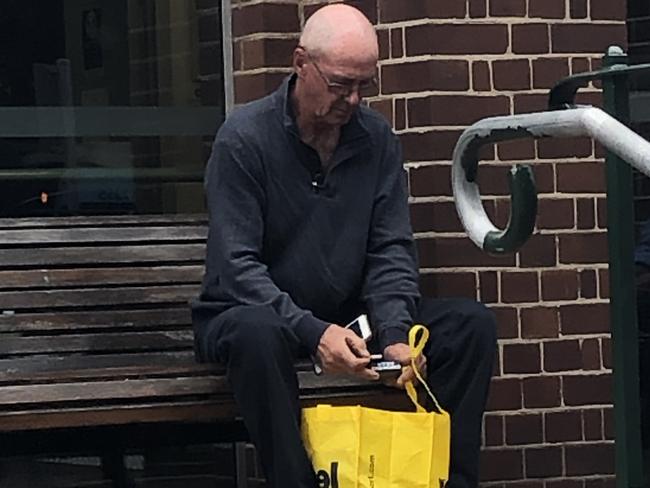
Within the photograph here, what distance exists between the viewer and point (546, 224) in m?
4.82

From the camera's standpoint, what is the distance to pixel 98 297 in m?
4.61

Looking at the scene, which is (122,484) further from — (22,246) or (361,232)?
(361,232)

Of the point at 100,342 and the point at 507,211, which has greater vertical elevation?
the point at 507,211

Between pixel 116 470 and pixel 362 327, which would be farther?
pixel 116 470

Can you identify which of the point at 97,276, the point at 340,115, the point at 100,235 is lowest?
the point at 97,276

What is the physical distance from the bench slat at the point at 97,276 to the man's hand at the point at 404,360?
39.3 inches

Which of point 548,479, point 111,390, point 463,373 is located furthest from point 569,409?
point 111,390

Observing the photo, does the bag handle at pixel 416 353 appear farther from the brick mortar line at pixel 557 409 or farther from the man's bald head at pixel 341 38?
the brick mortar line at pixel 557 409

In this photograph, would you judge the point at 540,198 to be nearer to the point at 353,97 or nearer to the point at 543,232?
the point at 543,232

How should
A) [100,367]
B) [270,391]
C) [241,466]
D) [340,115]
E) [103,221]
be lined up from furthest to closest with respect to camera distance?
[241,466] → [103,221] → [100,367] → [340,115] → [270,391]

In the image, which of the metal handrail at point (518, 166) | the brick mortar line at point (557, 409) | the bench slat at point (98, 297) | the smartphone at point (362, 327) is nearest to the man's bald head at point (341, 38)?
the metal handrail at point (518, 166)

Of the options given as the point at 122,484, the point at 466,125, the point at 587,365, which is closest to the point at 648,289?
the point at 587,365

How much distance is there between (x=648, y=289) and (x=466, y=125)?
2.34 ft

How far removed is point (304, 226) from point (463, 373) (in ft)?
1.78
